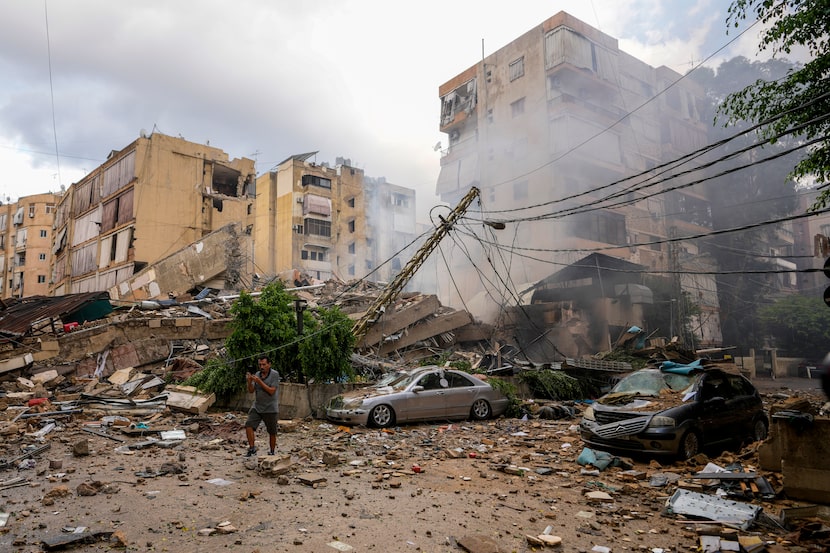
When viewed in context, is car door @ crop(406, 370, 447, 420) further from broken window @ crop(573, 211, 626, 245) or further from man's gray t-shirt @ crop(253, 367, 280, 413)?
broken window @ crop(573, 211, 626, 245)

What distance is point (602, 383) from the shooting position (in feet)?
61.1

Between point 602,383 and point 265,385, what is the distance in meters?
14.6

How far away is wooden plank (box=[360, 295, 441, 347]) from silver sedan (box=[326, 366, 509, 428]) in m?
8.57

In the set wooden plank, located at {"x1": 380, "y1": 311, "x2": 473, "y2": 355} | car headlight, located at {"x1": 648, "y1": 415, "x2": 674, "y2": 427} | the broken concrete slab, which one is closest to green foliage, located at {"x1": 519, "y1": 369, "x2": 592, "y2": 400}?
wooden plank, located at {"x1": 380, "y1": 311, "x2": 473, "y2": 355}

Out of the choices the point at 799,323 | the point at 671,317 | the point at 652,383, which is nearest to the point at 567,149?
the point at 671,317

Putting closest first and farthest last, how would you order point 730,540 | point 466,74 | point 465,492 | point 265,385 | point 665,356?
point 730,540, point 465,492, point 265,385, point 665,356, point 466,74

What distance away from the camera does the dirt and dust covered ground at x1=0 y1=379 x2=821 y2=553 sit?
4.58 m

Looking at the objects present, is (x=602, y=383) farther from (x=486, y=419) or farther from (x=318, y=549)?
(x=318, y=549)

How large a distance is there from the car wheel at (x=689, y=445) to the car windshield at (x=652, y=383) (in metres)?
0.98

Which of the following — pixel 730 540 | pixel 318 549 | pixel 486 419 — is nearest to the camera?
pixel 318 549

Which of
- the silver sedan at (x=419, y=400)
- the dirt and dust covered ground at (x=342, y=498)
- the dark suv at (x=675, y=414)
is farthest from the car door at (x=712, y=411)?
the silver sedan at (x=419, y=400)

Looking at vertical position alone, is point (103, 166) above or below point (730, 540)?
above

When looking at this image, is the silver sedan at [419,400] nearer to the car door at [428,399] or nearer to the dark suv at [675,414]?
the car door at [428,399]

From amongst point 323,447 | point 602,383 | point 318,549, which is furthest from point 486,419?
point 318,549
